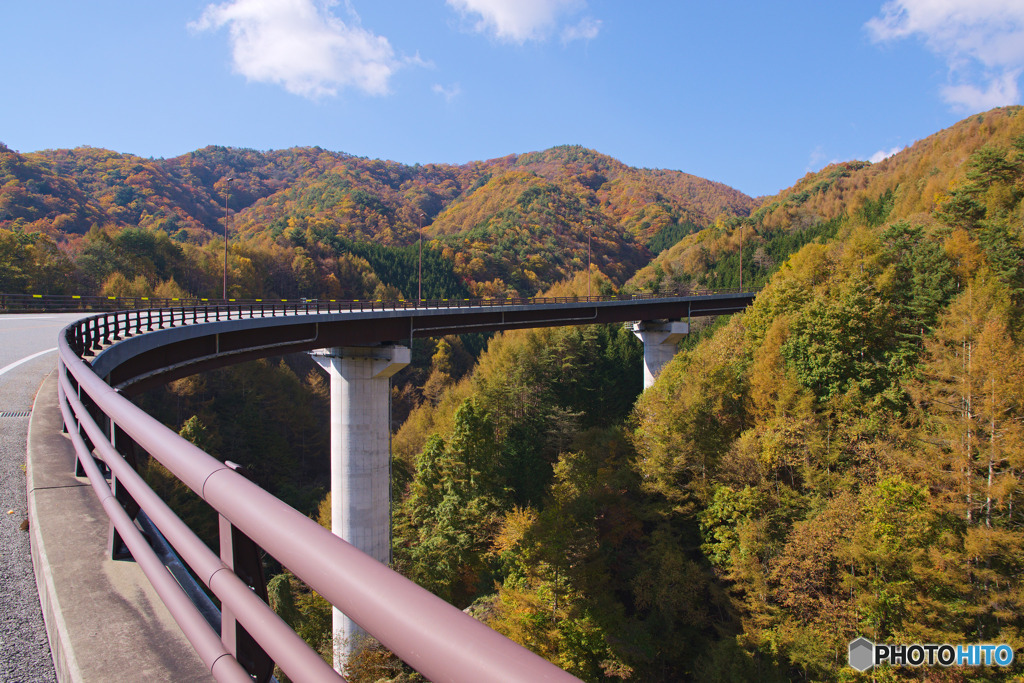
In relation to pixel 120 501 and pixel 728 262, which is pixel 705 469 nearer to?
pixel 120 501

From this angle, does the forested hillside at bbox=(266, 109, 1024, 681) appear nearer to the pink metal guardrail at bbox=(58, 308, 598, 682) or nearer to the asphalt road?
the asphalt road

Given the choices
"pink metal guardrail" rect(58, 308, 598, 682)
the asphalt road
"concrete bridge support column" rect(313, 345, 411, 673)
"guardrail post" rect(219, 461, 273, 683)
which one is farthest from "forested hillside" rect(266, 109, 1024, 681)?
"guardrail post" rect(219, 461, 273, 683)

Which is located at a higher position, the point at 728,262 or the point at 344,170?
the point at 344,170

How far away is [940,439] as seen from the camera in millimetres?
21453

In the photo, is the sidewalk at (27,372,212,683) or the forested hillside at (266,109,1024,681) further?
the forested hillside at (266,109,1024,681)

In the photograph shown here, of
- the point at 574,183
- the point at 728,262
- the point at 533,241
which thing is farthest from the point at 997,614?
the point at 574,183

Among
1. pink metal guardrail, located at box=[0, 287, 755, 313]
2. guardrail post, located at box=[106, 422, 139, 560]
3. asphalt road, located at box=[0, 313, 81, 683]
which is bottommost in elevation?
asphalt road, located at box=[0, 313, 81, 683]

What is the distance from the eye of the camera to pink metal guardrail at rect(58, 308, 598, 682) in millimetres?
984

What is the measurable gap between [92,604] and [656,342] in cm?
5422

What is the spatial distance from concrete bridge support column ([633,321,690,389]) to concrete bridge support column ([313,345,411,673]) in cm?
2917

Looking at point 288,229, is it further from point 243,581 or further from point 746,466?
point 243,581

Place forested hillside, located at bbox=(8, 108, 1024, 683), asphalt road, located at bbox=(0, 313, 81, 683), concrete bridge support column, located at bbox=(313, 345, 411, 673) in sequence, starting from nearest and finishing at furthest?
asphalt road, located at bbox=(0, 313, 81, 683), forested hillside, located at bbox=(8, 108, 1024, 683), concrete bridge support column, located at bbox=(313, 345, 411, 673)

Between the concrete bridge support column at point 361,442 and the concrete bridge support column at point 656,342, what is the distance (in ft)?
95.7

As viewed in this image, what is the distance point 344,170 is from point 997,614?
197116 mm
